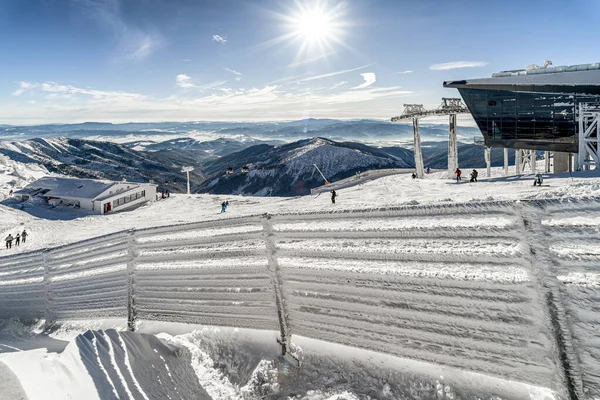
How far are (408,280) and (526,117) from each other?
50279 mm

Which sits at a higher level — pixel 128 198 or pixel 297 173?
pixel 297 173

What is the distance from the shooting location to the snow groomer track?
6.78 ft

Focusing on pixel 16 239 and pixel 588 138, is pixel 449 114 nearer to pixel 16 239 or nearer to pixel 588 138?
pixel 588 138

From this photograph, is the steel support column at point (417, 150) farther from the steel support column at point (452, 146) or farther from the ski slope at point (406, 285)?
the ski slope at point (406, 285)

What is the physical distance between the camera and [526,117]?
4347 cm

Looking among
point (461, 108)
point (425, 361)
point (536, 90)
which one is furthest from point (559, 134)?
point (425, 361)

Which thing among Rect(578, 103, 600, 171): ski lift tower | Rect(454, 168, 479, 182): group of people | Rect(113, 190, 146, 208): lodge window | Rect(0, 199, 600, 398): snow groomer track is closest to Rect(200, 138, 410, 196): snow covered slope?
Rect(113, 190, 146, 208): lodge window

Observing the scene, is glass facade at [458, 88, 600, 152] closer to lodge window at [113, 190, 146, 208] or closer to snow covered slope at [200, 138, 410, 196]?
lodge window at [113, 190, 146, 208]

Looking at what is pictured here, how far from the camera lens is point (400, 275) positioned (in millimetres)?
2754

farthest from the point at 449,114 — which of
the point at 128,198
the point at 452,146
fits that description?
the point at 128,198

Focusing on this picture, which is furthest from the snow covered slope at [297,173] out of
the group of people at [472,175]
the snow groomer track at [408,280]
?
the snow groomer track at [408,280]

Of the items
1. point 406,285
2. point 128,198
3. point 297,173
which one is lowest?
point 128,198

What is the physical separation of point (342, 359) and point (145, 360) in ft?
6.62

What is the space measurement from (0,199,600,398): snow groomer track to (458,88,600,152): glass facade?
49211mm
